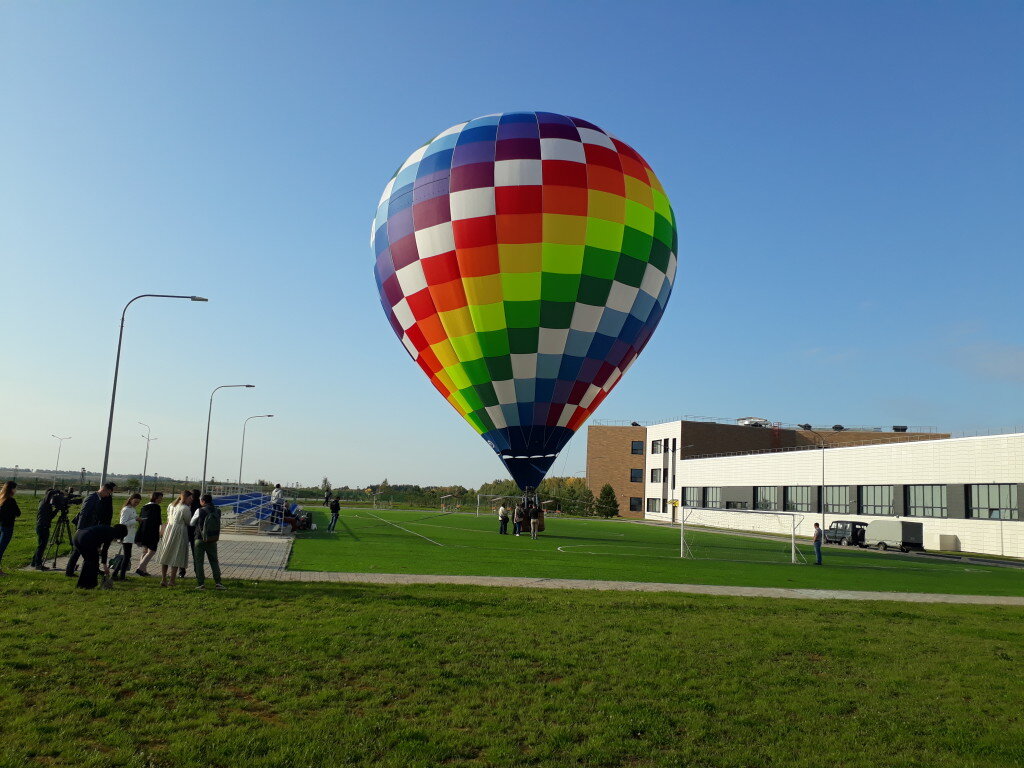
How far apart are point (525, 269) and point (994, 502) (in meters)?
36.0

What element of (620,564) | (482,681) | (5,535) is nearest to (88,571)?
(5,535)

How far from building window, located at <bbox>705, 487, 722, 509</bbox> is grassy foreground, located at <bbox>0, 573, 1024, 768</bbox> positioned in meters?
63.3

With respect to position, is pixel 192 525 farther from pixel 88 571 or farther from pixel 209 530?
pixel 88 571

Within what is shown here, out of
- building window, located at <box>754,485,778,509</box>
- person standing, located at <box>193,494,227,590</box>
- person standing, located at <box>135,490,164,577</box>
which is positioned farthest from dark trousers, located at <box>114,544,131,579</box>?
building window, located at <box>754,485,778,509</box>

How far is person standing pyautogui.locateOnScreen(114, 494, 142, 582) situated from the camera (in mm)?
14359

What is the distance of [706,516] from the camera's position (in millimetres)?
75562

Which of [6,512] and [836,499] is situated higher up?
[836,499]

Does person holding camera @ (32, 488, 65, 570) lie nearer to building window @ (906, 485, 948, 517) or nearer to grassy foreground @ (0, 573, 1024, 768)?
grassy foreground @ (0, 573, 1024, 768)

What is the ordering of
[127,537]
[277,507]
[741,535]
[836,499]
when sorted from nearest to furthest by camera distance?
[127,537] → [277,507] → [741,535] → [836,499]

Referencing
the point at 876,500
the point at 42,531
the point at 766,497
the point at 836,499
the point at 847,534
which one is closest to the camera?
the point at 42,531

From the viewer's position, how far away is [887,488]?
51.7 metres

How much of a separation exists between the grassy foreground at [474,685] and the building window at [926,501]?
126ft

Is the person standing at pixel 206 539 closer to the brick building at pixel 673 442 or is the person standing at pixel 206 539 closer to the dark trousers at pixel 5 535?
the dark trousers at pixel 5 535

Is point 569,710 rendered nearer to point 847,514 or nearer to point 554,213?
point 554,213
